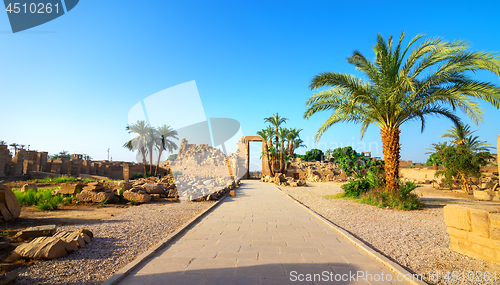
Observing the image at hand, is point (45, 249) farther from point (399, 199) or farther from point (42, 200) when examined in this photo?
point (399, 199)

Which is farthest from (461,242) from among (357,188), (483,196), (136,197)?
(483,196)

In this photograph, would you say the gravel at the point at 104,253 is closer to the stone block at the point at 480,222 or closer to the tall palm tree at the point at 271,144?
the stone block at the point at 480,222

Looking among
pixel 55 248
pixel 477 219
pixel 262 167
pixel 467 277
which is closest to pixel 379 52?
pixel 477 219

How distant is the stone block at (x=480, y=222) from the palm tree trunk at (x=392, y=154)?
611 centimetres

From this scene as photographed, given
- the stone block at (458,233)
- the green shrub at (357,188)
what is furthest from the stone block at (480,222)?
the green shrub at (357,188)

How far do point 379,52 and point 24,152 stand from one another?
99.6 ft

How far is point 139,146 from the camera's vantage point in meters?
33.6

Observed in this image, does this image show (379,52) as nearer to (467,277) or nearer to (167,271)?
(467,277)

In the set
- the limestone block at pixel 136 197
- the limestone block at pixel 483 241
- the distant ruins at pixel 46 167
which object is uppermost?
the distant ruins at pixel 46 167

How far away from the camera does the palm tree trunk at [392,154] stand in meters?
9.72

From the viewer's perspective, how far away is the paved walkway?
312 centimetres

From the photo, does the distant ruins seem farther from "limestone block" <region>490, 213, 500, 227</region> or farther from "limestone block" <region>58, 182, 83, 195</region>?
"limestone block" <region>490, 213, 500, 227</region>

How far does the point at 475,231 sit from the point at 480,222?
0.70 feet

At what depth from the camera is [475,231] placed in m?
3.96
